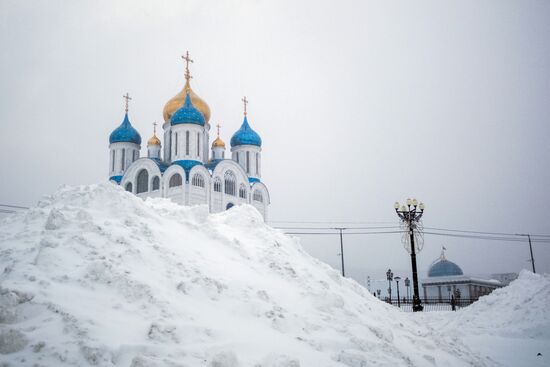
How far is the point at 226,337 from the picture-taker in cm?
715

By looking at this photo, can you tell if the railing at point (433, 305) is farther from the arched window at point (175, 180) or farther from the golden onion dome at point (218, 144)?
the golden onion dome at point (218, 144)

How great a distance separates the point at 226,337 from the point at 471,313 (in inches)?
516

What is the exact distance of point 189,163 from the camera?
116ft

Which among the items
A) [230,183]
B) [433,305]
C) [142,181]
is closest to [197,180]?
[230,183]

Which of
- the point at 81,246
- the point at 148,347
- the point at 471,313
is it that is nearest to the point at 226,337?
the point at 148,347

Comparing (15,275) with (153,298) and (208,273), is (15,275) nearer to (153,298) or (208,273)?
(153,298)

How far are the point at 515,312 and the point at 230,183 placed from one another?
82.4ft

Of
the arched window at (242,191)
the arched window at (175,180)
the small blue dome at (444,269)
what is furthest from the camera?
the small blue dome at (444,269)

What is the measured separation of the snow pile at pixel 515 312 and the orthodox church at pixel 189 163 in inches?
824

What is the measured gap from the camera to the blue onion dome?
4329 cm

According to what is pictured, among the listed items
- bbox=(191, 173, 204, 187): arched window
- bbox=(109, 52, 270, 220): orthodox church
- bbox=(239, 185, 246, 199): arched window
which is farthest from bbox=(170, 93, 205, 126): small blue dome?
bbox=(239, 185, 246, 199): arched window

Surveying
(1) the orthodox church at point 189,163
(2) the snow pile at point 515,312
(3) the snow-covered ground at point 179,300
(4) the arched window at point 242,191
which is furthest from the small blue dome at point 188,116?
(2) the snow pile at point 515,312

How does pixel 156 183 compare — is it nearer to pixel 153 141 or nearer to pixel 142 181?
pixel 142 181

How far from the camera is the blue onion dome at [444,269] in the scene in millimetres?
43287
